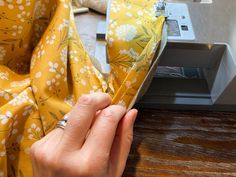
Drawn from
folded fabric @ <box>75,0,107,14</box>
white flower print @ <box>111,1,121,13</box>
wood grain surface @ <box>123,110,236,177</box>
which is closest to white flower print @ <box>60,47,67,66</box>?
white flower print @ <box>111,1,121,13</box>

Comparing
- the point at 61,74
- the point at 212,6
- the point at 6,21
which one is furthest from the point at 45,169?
the point at 212,6

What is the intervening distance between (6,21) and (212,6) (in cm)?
62

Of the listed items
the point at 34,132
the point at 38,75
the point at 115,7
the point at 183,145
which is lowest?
the point at 183,145

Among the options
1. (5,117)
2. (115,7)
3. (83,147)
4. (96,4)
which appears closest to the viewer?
(83,147)

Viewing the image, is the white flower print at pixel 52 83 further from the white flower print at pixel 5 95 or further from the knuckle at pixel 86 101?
the knuckle at pixel 86 101

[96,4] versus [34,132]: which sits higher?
[96,4]

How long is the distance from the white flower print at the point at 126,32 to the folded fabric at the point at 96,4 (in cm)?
44

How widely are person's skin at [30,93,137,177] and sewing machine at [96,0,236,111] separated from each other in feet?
1.44

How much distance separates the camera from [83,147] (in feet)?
1.25

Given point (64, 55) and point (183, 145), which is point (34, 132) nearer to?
point (64, 55)

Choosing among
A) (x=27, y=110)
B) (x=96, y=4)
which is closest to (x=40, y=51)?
(x=27, y=110)

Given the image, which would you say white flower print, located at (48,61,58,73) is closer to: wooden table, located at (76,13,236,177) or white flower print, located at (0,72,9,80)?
white flower print, located at (0,72,9,80)

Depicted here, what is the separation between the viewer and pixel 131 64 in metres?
0.77

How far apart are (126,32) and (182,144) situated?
396mm
